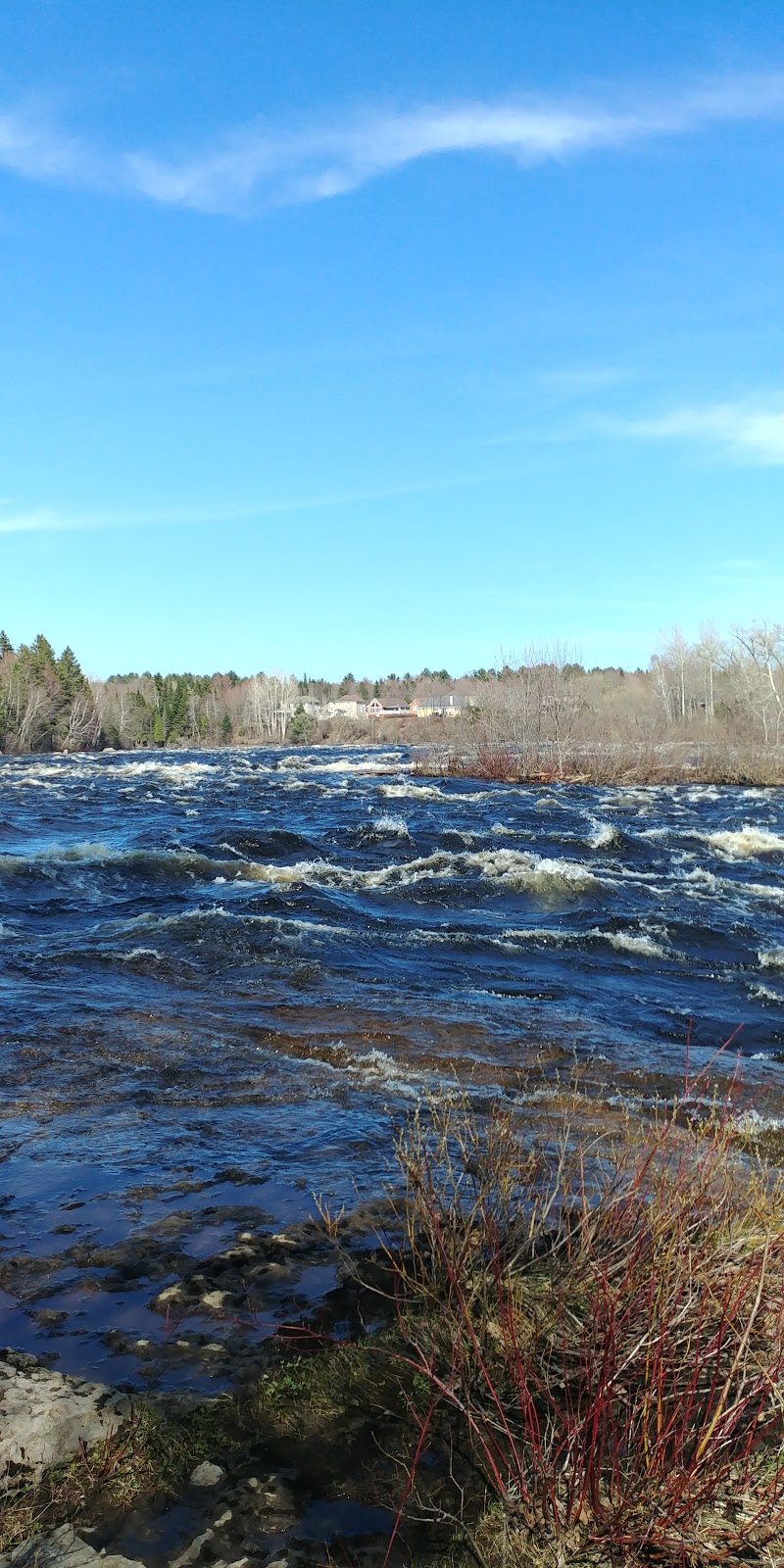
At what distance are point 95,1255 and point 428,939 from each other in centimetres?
768

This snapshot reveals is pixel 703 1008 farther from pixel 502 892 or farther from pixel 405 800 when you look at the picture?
pixel 405 800

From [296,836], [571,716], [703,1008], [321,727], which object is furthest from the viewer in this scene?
[321,727]

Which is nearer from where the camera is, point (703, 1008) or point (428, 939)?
point (703, 1008)

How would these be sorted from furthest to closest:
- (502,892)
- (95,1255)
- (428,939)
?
(502,892) < (428,939) < (95,1255)

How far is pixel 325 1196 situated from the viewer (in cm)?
467

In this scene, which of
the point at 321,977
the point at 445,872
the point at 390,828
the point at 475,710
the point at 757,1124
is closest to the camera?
the point at 757,1124

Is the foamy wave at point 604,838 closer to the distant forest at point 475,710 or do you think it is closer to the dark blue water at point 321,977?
the dark blue water at point 321,977

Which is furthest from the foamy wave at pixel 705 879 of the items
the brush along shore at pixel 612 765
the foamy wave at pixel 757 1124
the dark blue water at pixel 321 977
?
the brush along shore at pixel 612 765

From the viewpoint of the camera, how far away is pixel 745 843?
20438 millimetres

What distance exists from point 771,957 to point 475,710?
40.5 metres

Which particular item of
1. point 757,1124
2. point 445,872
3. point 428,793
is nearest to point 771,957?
point 757,1124

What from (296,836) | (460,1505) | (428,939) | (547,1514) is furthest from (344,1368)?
(296,836)

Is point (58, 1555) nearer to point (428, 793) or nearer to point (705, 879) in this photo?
point (705, 879)

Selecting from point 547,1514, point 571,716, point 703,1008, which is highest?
point 571,716
